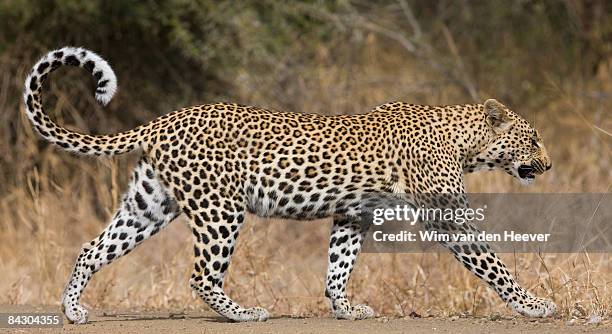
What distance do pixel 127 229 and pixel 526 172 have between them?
2.81 metres

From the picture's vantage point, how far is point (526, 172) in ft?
29.5

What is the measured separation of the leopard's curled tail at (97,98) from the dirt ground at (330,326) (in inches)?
46.8

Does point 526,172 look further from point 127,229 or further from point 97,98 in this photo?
point 97,98

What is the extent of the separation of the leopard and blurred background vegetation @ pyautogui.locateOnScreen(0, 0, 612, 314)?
7.82 ft

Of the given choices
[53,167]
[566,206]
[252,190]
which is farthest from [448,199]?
[53,167]

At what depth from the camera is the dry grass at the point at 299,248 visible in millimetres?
9961

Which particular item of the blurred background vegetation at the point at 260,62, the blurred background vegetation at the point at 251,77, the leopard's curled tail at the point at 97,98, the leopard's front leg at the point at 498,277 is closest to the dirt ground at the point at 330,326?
the leopard's front leg at the point at 498,277

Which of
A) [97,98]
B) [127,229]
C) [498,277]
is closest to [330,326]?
[498,277]

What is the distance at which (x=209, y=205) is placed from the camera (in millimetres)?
8414

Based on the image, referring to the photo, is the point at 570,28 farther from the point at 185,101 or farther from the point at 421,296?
the point at 421,296

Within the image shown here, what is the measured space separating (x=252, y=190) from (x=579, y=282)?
2.61 meters

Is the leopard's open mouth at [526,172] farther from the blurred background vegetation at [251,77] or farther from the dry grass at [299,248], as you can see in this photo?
the blurred background vegetation at [251,77]

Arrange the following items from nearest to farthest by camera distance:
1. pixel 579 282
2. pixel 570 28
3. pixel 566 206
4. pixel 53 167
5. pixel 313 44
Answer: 1. pixel 579 282
2. pixel 566 206
3. pixel 53 167
4. pixel 313 44
5. pixel 570 28

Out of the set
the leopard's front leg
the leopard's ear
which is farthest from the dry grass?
the leopard's ear
